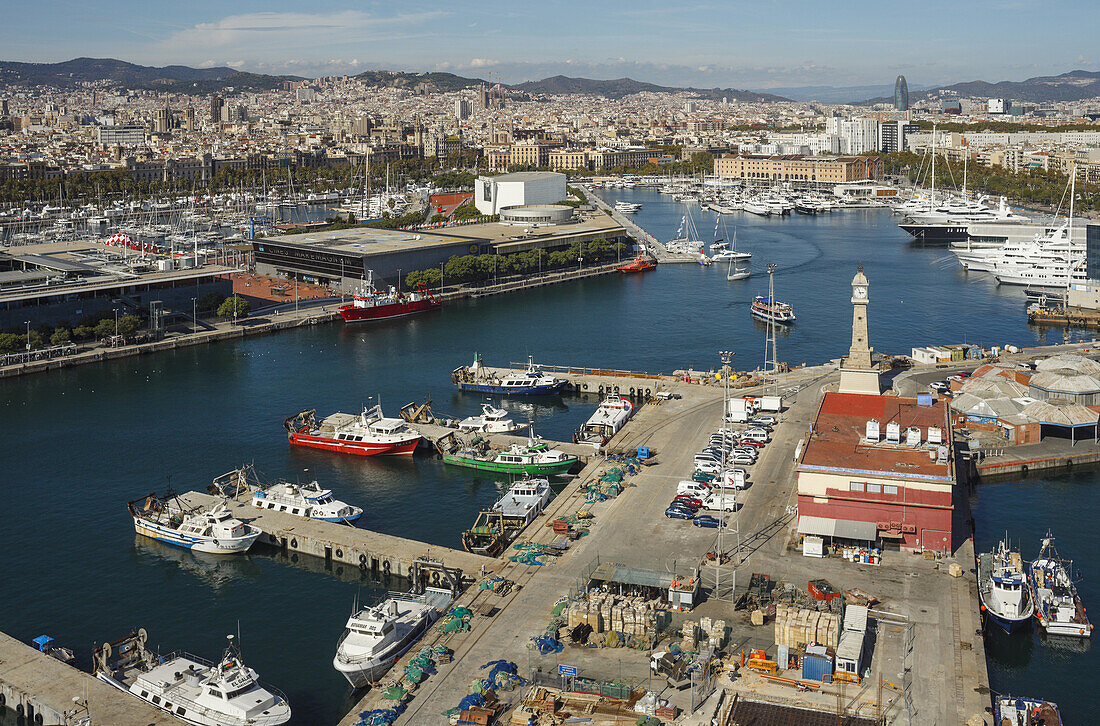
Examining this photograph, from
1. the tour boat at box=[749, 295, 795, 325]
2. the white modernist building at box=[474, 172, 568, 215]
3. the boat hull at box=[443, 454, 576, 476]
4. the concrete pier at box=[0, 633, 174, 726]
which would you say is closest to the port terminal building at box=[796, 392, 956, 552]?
the boat hull at box=[443, 454, 576, 476]

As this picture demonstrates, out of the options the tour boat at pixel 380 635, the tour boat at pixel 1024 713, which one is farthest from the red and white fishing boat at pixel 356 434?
the tour boat at pixel 1024 713

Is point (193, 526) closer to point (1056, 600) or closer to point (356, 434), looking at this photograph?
point (356, 434)

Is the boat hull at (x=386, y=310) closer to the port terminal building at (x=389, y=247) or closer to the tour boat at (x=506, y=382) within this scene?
the port terminal building at (x=389, y=247)

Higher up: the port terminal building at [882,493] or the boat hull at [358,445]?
the port terminal building at [882,493]

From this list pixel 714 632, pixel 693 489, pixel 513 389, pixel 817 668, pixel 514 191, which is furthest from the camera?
pixel 514 191

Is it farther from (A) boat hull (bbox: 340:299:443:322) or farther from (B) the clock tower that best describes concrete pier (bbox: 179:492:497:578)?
(A) boat hull (bbox: 340:299:443:322)

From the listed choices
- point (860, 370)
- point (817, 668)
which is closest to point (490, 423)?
point (860, 370)
